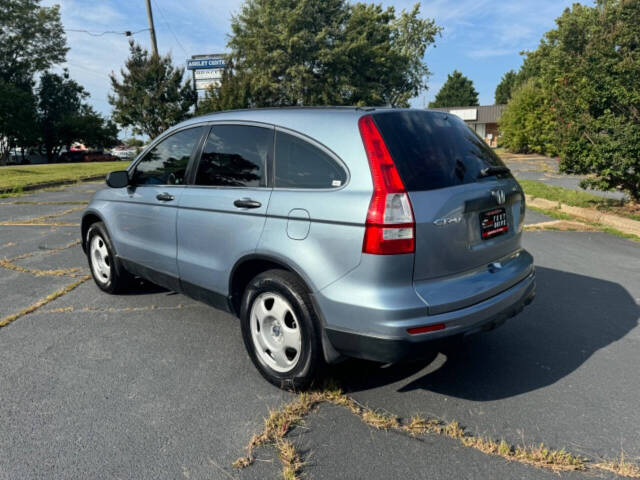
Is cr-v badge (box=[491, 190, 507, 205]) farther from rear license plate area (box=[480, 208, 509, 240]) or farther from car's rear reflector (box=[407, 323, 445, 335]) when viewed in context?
car's rear reflector (box=[407, 323, 445, 335])

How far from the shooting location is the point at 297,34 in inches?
1384

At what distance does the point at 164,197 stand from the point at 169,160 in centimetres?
Answer: 38

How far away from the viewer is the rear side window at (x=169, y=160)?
3.72m

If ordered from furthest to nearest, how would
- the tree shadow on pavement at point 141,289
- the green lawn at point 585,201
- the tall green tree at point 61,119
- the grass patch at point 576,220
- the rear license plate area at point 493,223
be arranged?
the tall green tree at point 61,119 → the green lawn at point 585,201 → the grass patch at point 576,220 → the tree shadow on pavement at point 141,289 → the rear license plate area at point 493,223

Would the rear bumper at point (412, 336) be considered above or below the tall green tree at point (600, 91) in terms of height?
below

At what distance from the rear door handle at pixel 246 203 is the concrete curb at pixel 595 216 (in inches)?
280

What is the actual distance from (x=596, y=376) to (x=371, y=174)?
7.05 ft

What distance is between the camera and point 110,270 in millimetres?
4656

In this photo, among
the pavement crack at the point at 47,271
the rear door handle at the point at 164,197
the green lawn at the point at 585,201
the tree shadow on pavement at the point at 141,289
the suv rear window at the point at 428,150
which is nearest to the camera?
the suv rear window at the point at 428,150

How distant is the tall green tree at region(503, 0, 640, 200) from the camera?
7595mm

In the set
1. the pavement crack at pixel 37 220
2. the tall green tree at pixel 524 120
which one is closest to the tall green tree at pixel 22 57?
the pavement crack at pixel 37 220

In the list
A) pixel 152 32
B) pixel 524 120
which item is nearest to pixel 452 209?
pixel 152 32

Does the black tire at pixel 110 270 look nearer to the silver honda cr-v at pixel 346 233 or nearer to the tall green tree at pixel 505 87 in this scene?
the silver honda cr-v at pixel 346 233

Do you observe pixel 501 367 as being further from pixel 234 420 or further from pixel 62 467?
pixel 62 467
